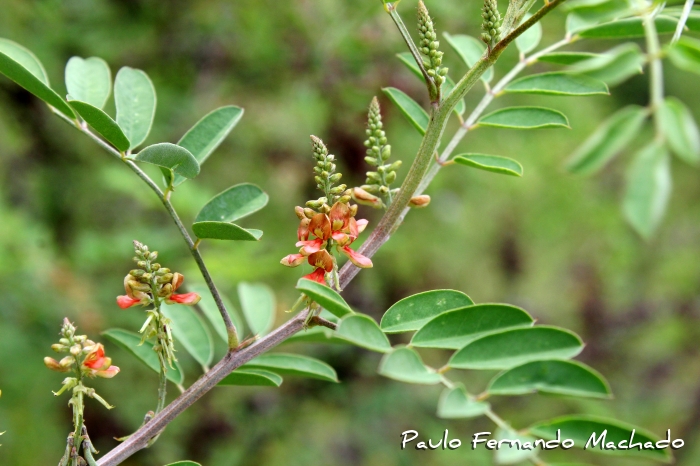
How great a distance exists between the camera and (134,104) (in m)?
1.10

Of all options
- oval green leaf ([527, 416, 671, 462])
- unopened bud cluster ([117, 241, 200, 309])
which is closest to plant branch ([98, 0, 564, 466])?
unopened bud cluster ([117, 241, 200, 309])

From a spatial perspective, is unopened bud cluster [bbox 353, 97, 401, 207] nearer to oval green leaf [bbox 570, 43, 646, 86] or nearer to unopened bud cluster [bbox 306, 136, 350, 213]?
unopened bud cluster [bbox 306, 136, 350, 213]

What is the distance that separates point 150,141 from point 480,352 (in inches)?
91.1

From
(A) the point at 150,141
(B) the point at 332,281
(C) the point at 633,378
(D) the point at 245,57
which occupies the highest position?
(D) the point at 245,57

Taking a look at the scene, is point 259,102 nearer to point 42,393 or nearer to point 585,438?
point 42,393

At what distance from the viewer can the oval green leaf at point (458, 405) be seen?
0.66m

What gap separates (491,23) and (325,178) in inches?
11.5

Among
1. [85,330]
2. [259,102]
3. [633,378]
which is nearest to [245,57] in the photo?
[259,102]

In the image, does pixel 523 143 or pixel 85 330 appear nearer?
pixel 85 330

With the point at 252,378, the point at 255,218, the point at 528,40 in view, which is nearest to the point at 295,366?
the point at 252,378

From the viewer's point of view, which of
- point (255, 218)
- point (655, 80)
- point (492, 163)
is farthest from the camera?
point (255, 218)

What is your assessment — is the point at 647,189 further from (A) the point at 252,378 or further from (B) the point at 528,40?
(B) the point at 528,40

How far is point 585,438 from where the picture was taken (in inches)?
27.6

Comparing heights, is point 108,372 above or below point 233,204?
below
